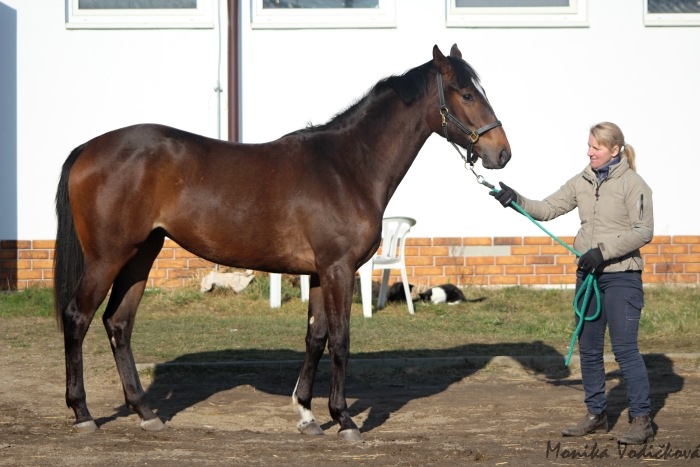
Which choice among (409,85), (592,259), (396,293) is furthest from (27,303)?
(592,259)

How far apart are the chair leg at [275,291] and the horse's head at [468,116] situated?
508 cm

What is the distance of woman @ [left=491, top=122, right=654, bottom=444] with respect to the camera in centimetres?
499

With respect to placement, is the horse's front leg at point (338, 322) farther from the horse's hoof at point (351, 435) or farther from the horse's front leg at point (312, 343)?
the horse's front leg at point (312, 343)

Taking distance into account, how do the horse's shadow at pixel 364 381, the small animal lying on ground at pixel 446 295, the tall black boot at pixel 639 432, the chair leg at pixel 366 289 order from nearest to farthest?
the tall black boot at pixel 639 432, the horse's shadow at pixel 364 381, the chair leg at pixel 366 289, the small animal lying on ground at pixel 446 295

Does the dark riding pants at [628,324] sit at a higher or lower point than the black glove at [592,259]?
lower

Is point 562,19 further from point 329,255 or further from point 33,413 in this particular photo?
point 33,413

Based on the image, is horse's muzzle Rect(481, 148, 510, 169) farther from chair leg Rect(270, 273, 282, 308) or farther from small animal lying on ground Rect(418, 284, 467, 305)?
small animal lying on ground Rect(418, 284, 467, 305)

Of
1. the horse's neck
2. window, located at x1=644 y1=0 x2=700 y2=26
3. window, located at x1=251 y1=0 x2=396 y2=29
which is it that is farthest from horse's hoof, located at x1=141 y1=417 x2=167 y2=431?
window, located at x1=644 y1=0 x2=700 y2=26

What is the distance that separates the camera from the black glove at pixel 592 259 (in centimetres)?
496

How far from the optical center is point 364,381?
6.90 m

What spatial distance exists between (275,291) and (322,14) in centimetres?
398

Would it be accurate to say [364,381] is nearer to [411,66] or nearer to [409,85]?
[409,85]

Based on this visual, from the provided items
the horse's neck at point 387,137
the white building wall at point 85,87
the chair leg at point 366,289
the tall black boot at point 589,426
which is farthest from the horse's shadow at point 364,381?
the white building wall at point 85,87

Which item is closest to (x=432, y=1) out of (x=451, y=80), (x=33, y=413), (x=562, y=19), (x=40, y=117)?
(x=562, y=19)
